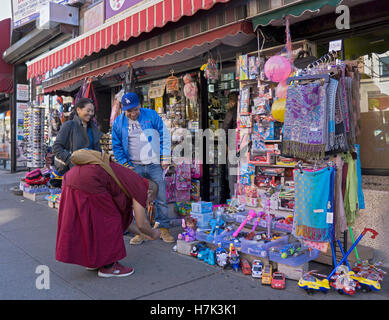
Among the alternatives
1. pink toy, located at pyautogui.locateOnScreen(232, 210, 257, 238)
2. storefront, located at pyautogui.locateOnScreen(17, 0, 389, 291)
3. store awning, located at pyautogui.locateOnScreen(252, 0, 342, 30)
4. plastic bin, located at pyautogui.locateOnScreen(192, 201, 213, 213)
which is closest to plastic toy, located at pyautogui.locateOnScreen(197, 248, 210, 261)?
storefront, located at pyautogui.locateOnScreen(17, 0, 389, 291)

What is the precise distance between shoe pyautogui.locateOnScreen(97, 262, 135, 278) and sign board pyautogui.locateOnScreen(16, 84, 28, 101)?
11548 mm

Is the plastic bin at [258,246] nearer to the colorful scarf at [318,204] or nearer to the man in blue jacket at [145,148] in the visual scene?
the colorful scarf at [318,204]

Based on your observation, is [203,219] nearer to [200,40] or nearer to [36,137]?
[200,40]

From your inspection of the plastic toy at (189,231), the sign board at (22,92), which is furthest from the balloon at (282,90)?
the sign board at (22,92)

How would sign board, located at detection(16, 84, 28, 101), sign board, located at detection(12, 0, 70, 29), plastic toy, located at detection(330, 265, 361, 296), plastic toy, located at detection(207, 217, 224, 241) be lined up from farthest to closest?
sign board, located at detection(16, 84, 28, 101) < sign board, located at detection(12, 0, 70, 29) < plastic toy, located at detection(207, 217, 224, 241) < plastic toy, located at detection(330, 265, 361, 296)

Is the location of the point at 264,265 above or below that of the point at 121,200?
below

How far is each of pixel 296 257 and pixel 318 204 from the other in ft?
2.07

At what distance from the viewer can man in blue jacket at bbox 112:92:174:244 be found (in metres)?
4.51

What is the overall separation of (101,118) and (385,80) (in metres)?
6.57

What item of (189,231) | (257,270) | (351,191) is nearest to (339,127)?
(351,191)

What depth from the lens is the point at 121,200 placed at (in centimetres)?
334

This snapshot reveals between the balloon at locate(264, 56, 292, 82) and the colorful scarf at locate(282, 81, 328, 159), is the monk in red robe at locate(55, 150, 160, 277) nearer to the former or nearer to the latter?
the colorful scarf at locate(282, 81, 328, 159)
